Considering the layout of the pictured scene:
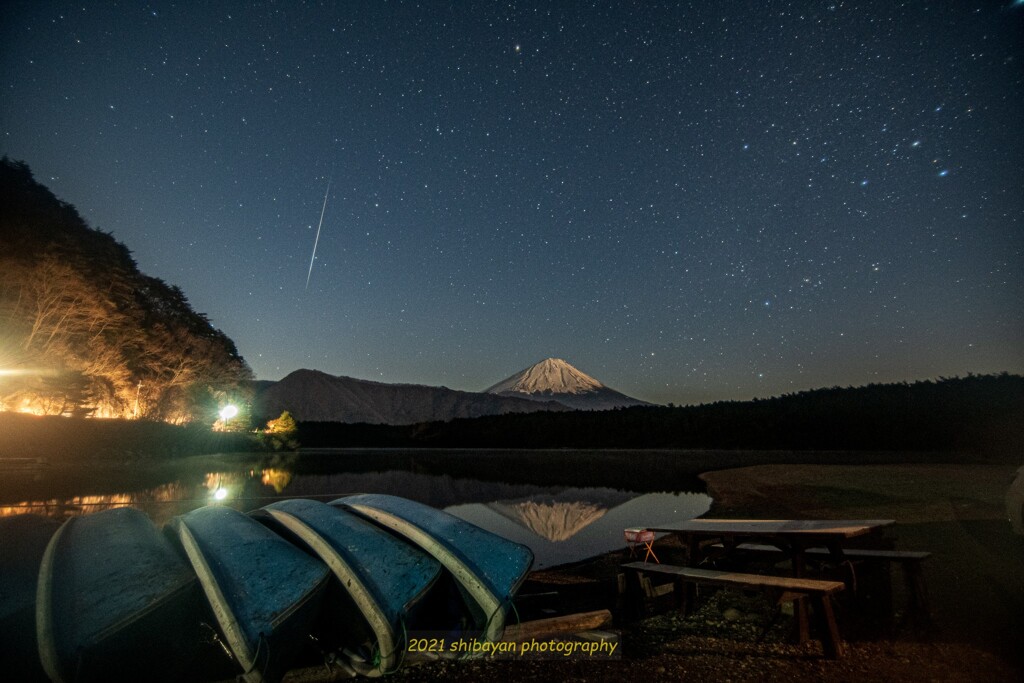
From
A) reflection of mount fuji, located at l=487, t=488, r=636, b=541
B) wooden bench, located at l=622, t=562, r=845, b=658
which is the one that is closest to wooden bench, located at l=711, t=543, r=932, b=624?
wooden bench, located at l=622, t=562, r=845, b=658

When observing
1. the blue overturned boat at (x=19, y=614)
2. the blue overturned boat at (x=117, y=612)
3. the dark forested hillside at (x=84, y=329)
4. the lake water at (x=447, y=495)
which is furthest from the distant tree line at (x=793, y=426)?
the blue overturned boat at (x=19, y=614)

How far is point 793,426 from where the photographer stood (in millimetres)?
59719

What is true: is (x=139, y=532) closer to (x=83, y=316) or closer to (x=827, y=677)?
(x=827, y=677)

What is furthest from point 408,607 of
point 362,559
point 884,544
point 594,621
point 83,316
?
point 83,316

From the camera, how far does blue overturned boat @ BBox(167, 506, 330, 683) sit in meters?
3.49

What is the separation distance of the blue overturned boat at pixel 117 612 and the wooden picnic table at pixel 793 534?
5.93 metres

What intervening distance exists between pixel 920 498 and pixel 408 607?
1731cm

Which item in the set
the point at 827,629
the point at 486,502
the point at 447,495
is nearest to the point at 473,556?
the point at 827,629

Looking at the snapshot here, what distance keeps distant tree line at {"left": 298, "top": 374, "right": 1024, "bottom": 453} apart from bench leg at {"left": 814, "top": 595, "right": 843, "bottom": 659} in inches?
1707

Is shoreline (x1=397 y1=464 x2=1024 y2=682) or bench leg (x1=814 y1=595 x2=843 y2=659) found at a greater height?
bench leg (x1=814 y1=595 x2=843 y2=659)

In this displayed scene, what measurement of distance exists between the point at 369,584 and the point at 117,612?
1826mm

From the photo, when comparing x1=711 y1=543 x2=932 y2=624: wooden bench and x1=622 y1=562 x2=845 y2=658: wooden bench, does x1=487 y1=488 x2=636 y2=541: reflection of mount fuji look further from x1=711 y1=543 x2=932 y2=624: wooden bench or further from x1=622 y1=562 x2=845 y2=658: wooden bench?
x1=711 y1=543 x2=932 y2=624: wooden bench

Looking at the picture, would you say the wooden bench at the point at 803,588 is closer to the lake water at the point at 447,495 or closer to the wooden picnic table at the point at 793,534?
the wooden picnic table at the point at 793,534

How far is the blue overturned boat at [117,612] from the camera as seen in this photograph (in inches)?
125
